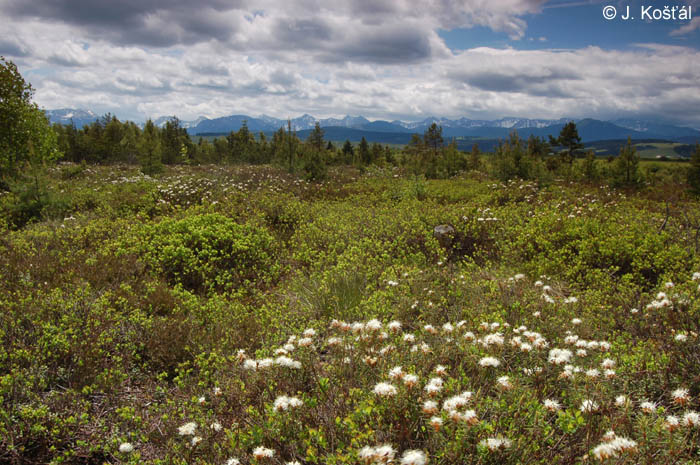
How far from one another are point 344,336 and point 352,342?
0.34ft

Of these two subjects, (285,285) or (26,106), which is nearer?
(285,285)

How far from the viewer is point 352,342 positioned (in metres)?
3.14

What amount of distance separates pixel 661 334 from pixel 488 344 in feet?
8.26

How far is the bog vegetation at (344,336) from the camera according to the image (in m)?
2.18

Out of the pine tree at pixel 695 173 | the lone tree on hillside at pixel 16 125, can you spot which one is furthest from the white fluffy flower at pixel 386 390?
the pine tree at pixel 695 173

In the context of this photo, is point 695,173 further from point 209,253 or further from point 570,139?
point 570,139

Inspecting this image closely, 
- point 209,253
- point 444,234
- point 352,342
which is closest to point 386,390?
point 352,342

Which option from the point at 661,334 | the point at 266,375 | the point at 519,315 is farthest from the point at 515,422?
the point at 661,334

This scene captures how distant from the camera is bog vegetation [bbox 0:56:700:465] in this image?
218 centimetres

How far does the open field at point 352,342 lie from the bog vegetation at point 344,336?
0.03 meters

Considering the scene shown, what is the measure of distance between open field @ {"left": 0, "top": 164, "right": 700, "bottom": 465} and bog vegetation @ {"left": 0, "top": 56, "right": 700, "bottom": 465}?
0.03 meters

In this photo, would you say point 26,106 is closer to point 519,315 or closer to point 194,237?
point 194,237

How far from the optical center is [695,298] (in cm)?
424

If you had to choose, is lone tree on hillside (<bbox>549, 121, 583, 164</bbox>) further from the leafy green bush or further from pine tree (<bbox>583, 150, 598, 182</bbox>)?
the leafy green bush
